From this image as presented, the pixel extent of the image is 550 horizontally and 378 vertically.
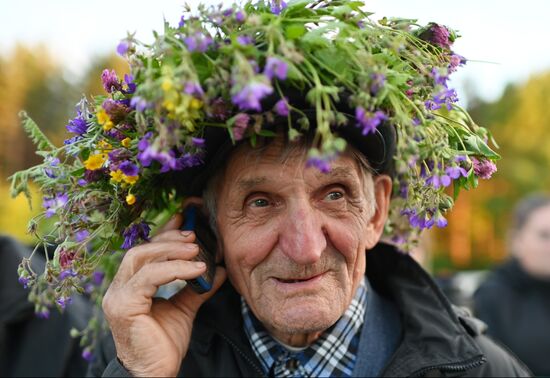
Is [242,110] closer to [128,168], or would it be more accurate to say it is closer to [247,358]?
[128,168]

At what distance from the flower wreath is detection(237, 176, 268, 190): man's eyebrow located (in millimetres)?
213

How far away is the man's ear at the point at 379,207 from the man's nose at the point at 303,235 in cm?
40

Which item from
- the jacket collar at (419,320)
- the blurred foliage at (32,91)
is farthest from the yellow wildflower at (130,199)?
the blurred foliage at (32,91)

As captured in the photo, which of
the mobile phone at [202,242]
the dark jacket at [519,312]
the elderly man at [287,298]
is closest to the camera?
the elderly man at [287,298]

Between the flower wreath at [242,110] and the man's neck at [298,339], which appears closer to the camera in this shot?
the flower wreath at [242,110]

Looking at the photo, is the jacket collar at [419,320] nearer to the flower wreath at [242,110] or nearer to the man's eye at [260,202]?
the flower wreath at [242,110]

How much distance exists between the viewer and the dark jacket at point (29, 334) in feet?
11.9

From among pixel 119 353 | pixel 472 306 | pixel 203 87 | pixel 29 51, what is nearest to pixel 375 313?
pixel 119 353

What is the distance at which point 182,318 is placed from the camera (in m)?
2.62

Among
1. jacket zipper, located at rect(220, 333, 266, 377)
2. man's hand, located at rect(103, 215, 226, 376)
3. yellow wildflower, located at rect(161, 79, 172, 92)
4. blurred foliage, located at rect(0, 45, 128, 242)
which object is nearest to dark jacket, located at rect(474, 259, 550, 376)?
jacket zipper, located at rect(220, 333, 266, 377)

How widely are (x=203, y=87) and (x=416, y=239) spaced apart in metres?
1.46

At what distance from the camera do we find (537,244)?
6.46 meters

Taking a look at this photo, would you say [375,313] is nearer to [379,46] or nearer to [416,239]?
[416,239]

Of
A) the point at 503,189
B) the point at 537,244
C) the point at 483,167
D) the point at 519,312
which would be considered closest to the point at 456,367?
the point at 483,167
